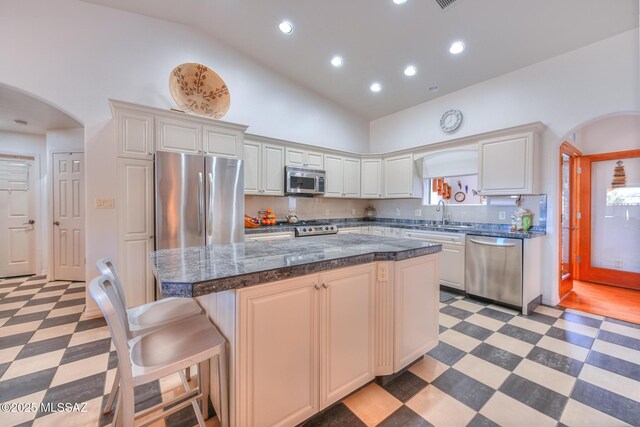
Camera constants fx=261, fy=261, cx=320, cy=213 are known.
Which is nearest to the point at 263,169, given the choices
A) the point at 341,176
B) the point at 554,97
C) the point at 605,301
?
the point at 341,176

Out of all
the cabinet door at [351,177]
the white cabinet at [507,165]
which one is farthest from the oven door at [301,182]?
the white cabinet at [507,165]

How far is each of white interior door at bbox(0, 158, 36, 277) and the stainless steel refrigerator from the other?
3.69 metres

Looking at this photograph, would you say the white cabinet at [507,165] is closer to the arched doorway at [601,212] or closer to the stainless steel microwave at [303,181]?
the arched doorway at [601,212]

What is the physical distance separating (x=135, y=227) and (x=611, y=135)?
6611 mm

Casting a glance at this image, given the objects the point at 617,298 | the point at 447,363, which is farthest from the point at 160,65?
the point at 617,298

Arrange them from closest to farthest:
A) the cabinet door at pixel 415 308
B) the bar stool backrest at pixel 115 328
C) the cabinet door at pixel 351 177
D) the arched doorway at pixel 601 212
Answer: the bar stool backrest at pixel 115 328 < the cabinet door at pixel 415 308 < the arched doorway at pixel 601 212 < the cabinet door at pixel 351 177

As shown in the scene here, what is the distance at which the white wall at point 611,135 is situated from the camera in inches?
147

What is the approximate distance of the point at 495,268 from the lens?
3.22 metres

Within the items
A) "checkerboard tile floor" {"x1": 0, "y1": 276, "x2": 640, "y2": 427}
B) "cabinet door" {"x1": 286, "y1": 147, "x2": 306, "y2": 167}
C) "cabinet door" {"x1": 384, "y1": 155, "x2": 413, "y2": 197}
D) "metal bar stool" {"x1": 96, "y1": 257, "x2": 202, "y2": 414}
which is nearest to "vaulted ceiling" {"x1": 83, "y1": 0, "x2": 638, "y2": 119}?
"cabinet door" {"x1": 384, "y1": 155, "x2": 413, "y2": 197}

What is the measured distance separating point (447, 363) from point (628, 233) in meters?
4.04

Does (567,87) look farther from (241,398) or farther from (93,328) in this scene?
(93,328)

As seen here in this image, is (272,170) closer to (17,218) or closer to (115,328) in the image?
(115,328)

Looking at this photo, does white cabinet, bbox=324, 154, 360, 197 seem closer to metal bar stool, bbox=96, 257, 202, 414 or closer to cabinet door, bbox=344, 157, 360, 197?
cabinet door, bbox=344, 157, 360, 197

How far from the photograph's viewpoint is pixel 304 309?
1.38 meters
